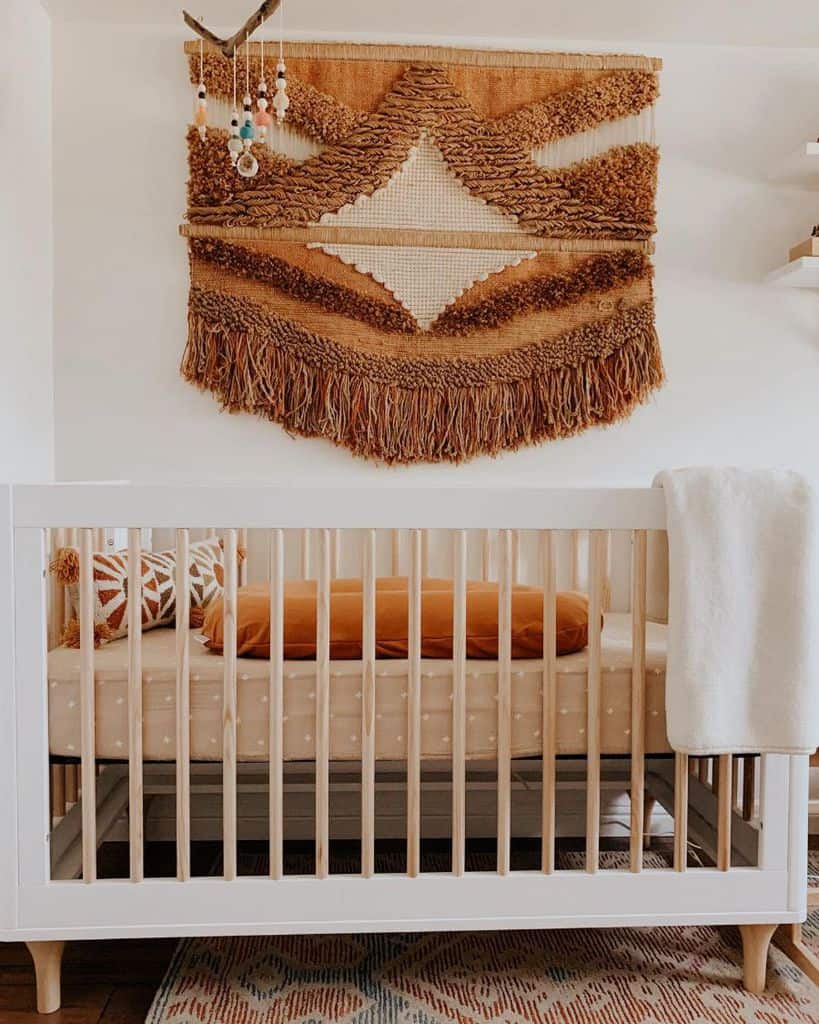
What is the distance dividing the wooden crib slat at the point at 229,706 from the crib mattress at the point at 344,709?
36 mm

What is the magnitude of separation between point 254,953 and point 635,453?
1523 mm

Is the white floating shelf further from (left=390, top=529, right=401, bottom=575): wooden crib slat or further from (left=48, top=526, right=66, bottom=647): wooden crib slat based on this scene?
(left=48, top=526, right=66, bottom=647): wooden crib slat

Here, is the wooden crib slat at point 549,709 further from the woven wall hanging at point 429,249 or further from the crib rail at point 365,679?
the woven wall hanging at point 429,249

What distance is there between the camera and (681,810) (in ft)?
4.83

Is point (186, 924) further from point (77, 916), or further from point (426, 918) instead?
point (426, 918)

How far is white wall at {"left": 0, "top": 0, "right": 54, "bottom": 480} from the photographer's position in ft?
6.68

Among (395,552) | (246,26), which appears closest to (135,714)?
(395,552)

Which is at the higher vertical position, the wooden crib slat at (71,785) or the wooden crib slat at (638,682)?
the wooden crib slat at (638,682)

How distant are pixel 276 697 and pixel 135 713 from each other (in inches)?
8.6

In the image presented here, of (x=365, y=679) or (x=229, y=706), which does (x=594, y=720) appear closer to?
(x=365, y=679)

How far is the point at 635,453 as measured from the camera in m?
2.43

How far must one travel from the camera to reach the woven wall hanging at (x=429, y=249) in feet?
7.57

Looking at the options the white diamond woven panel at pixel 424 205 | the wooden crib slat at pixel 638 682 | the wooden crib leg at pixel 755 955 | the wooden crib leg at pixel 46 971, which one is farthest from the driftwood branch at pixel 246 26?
the wooden crib leg at pixel 755 955

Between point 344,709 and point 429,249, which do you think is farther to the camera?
point 429,249
